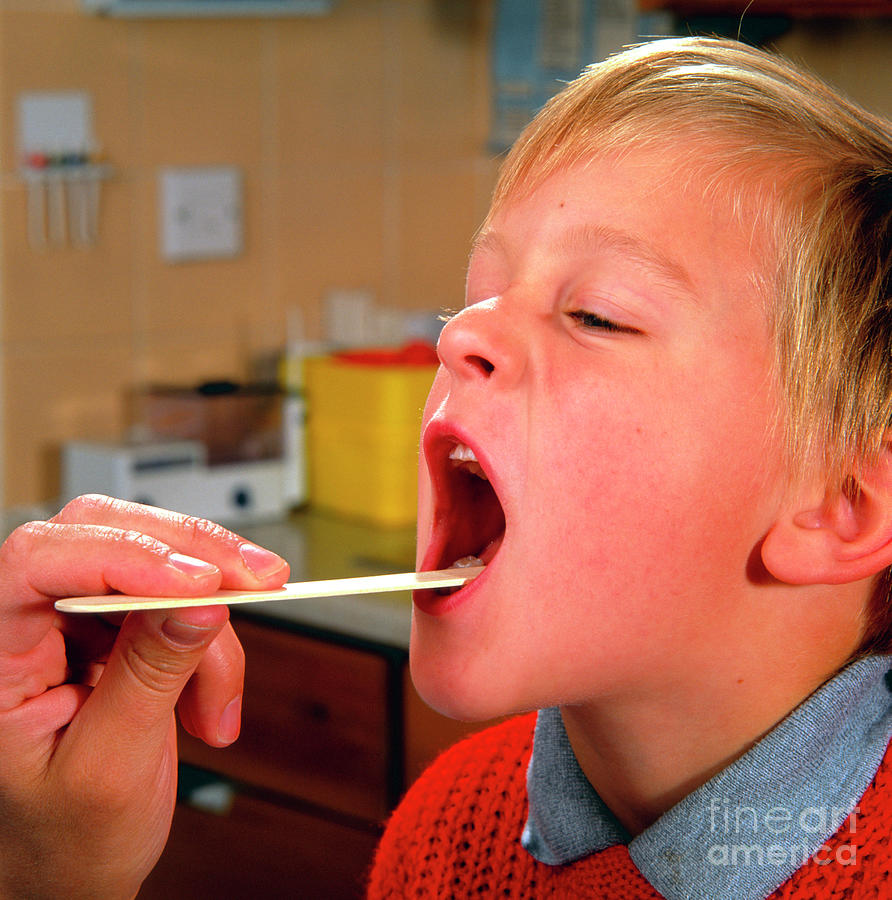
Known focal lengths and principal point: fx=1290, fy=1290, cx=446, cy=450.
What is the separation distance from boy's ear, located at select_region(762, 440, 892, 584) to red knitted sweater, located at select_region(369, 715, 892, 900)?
0.48 feet

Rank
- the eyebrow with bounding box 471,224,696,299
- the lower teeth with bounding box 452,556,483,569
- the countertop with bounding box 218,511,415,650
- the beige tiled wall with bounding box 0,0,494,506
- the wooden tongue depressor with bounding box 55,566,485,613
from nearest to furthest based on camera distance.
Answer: the wooden tongue depressor with bounding box 55,566,485,613
the eyebrow with bounding box 471,224,696,299
the lower teeth with bounding box 452,556,483,569
the countertop with bounding box 218,511,415,650
the beige tiled wall with bounding box 0,0,494,506

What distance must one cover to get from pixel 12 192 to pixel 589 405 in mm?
1702

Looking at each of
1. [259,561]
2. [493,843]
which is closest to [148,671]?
[259,561]

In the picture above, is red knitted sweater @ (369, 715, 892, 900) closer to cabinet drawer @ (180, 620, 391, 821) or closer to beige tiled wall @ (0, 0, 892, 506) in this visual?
cabinet drawer @ (180, 620, 391, 821)

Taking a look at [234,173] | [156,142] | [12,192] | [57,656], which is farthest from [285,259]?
[57,656]

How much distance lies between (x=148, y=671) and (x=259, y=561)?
0.35ft

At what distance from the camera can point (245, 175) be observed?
8.26 ft

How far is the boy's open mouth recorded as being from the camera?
87 cm

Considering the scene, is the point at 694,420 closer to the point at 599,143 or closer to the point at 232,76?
the point at 599,143

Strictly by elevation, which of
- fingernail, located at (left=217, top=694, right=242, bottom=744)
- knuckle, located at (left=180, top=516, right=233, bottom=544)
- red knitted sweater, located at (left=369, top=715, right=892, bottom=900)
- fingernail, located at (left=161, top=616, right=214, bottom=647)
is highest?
knuckle, located at (left=180, top=516, right=233, bottom=544)

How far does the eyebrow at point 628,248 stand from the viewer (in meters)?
0.78

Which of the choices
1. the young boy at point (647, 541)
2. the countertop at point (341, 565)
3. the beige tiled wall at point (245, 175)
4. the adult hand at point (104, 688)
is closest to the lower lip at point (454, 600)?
the young boy at point (647, 541)

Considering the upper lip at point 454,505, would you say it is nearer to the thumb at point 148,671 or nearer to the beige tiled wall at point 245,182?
the thumb at point 148,671

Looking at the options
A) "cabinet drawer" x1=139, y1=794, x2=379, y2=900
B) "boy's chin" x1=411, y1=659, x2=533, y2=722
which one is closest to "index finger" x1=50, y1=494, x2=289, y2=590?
"boy's chin" x1=411, y1=659, x2=533, y2=722
